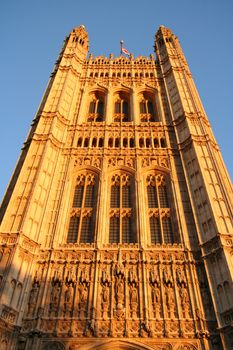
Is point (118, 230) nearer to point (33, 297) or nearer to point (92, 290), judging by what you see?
point (92, 290)

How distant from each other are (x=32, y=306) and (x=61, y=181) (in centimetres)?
768

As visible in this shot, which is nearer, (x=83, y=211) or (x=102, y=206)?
(x=102, y=206)

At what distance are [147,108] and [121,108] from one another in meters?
2.03

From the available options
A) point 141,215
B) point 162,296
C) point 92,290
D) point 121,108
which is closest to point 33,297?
point 92,290

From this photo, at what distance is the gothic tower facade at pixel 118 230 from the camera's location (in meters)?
13.9

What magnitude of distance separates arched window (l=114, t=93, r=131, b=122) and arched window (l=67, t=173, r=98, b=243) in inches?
296

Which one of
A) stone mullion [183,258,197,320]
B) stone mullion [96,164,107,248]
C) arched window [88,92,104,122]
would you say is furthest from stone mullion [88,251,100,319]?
arched window [88,92,104,122]

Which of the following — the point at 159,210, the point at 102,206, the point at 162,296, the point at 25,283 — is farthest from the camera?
the point at 159,210

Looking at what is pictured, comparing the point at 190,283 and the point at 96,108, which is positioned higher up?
the point at 96,108

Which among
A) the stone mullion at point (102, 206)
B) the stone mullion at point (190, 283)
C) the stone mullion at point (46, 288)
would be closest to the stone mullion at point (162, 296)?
the stone mullion at point (190, 283)

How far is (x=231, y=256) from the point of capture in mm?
15023

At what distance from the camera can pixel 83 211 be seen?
1944 centimetres

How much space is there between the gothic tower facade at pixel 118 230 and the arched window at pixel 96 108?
0.21 metres

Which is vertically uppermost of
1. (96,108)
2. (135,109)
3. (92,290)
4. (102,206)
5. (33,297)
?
(96,108)
